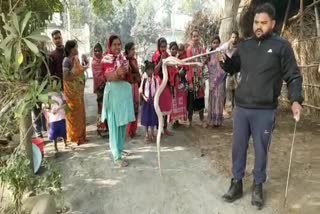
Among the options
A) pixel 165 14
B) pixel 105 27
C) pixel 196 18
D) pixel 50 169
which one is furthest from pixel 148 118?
pixel 165 14

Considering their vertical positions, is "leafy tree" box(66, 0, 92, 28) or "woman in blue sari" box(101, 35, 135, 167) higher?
"leafy tree" box(66, 0, 92, 28)

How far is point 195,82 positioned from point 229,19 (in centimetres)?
208

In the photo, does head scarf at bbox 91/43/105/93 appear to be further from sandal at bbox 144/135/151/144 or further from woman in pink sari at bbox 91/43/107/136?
sandal at bbox 144/135/151/144

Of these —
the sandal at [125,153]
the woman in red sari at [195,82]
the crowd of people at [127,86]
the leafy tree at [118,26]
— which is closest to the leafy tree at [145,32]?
the leafy tree at [118,26]

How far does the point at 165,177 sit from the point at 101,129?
2.18 meters

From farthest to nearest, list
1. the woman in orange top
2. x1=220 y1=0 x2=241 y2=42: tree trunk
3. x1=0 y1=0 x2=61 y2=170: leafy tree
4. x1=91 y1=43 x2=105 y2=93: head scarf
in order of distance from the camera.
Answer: x1=220 y1=0 x2=241 y2=42: tree trunk
x1=91 y1=43 x2=105 y2=93: head scarf
the woman in orange top
x1=0 y1=0 x2=61 y2=170: leafy tree

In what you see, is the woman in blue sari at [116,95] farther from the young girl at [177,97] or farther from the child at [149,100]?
the young girl at [177,97]

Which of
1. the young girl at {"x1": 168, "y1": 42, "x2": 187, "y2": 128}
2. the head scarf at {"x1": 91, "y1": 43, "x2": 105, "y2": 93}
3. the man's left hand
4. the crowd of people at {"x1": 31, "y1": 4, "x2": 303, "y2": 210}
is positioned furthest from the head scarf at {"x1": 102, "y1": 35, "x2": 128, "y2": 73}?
the man's left hand

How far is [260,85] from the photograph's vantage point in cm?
364

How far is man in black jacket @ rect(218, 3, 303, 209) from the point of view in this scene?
3.57 metres

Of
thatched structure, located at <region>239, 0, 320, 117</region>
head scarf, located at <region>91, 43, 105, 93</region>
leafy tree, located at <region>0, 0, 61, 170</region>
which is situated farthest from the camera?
thatched structure, located at <region>239, 0, 320, 117</region>

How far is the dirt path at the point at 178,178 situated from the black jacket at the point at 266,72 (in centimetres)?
100

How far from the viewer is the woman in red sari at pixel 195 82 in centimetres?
698

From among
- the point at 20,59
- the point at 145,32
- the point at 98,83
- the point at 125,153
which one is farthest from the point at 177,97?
the point at 145,32
